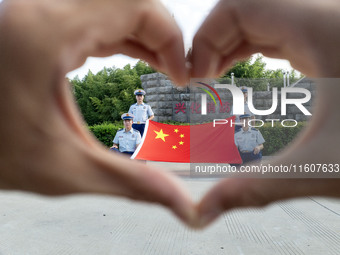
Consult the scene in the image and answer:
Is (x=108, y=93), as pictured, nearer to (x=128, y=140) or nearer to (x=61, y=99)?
(x=128, y=140)

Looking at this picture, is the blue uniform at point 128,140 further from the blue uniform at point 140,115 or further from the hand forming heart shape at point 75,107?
the hand forming heart shape at point 75,107

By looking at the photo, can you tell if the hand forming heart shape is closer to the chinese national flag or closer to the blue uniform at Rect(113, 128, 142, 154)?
the chinese national flag

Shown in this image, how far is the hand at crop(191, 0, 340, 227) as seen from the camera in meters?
0.26

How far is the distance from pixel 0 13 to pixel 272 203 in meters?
0.29

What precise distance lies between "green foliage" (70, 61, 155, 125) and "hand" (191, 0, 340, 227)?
1050 centimetres

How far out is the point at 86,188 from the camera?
268mm

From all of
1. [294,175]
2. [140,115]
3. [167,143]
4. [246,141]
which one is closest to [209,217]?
[294,175]

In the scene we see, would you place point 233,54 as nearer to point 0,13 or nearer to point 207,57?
→ point 207,57

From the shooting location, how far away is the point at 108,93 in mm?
12031

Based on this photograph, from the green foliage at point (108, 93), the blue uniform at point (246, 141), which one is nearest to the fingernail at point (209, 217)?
the blue uniform at point (246, 141)

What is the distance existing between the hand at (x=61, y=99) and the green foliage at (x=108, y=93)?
10496 millimetres

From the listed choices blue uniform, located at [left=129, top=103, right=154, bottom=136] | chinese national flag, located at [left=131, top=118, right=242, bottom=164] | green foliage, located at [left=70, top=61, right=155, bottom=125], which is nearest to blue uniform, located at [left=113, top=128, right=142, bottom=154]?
chinese national flag, located at [left=131, top=118, right=242, bottom=164]

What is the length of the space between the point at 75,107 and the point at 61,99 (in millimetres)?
15

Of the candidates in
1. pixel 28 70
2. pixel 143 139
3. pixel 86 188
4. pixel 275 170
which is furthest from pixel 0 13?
pixel 143 139
